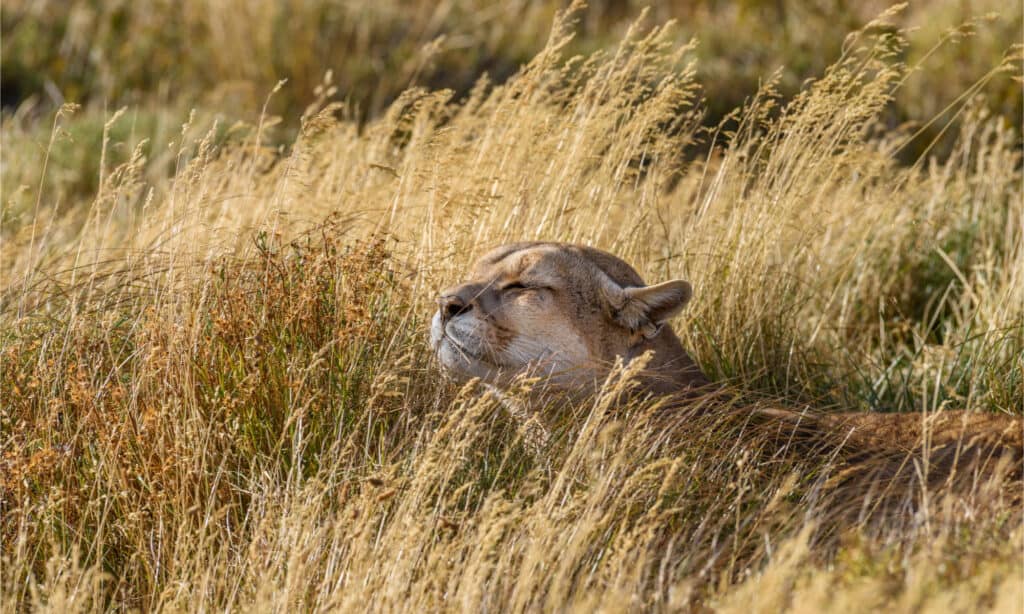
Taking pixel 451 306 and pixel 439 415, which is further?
pixel 451 306

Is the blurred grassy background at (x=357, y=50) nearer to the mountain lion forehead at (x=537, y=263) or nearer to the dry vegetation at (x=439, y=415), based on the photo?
the dry vegetation at (x=439, y=415)

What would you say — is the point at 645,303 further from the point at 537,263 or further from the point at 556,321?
the point at 537,263

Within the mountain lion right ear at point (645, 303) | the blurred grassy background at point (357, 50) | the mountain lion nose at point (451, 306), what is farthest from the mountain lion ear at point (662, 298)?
the blurred grassy background at point (357, 50)

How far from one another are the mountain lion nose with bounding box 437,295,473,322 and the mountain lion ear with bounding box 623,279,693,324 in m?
0.66

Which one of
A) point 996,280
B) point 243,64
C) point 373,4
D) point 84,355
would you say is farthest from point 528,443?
point 373,4

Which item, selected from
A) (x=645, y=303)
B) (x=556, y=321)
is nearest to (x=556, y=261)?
(x=556, y=321)

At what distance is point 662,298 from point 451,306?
85cm

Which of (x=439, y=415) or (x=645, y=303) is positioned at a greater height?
(x=645, y=303)

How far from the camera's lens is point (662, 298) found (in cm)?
538

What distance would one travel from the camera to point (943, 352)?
636 cm

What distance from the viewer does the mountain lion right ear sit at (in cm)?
534

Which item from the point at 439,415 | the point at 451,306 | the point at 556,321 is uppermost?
the point at 451,306

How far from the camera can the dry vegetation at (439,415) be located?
392cm

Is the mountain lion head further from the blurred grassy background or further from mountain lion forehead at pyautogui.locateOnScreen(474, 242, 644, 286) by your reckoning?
the blurred grassy background
